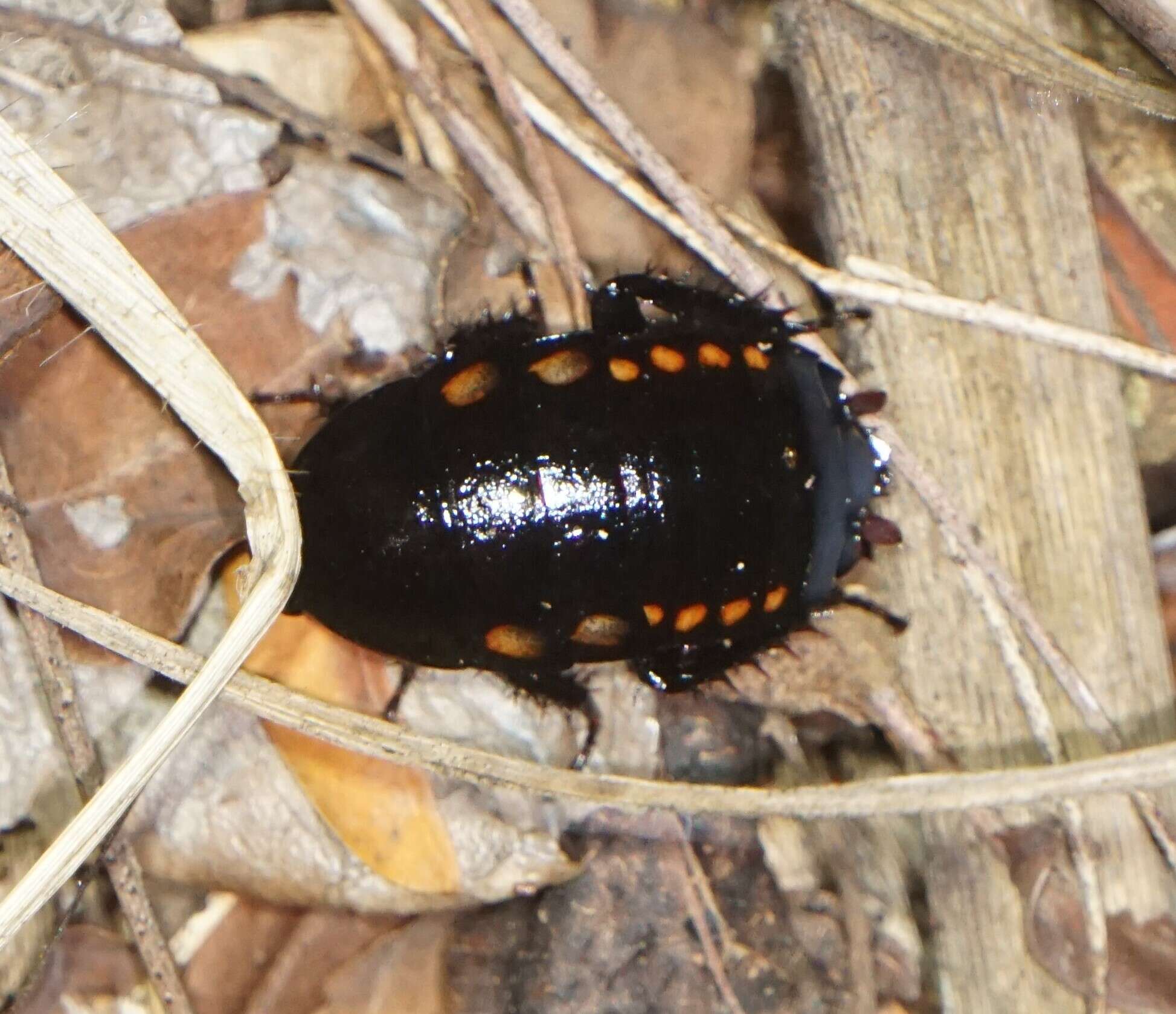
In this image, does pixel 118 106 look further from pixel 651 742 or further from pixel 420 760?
pixel 651 742

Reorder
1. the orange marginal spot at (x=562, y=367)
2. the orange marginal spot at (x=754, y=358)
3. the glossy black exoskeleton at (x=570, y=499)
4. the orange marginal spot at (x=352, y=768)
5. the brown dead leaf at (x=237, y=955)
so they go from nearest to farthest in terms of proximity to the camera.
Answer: the glossy black exoskeleton at (x=570, y=499), the orange marginal spot at (x=562, y=367), the orange marginal spot at (x=754, y=358), the orange marginal spot at (x=352, y=768), the brown dead leaf at (x=237, y=955)

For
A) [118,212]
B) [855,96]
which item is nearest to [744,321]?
[855,96]

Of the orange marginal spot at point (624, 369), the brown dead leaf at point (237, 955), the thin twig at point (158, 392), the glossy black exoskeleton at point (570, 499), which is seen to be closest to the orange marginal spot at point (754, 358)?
the glossy black exoskeleton at point (570, 499)

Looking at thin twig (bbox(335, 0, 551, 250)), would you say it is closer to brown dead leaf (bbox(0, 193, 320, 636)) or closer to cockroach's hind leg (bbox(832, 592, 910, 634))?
brown dead leaf (bbox(0, 193, 320, 636))

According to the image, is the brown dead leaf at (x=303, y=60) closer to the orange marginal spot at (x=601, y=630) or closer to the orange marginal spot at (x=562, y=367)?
the orange marginal spot at (x=562, y=367)

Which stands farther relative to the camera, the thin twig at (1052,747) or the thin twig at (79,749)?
the thin twig at (1052,747)

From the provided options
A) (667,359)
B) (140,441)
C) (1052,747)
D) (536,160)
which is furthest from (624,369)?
(1052,747)

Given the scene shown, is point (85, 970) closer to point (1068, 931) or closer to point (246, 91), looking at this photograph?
point (246, 91)
